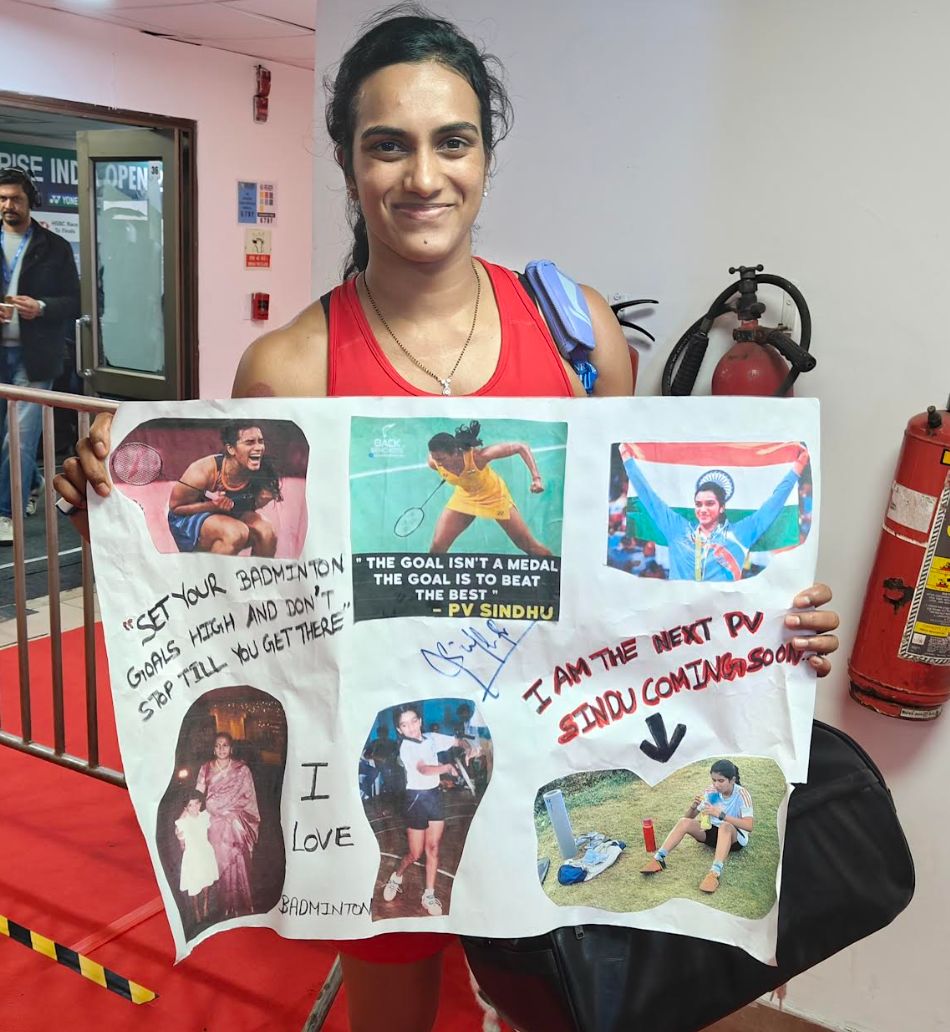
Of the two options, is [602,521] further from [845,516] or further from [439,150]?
[845,516]

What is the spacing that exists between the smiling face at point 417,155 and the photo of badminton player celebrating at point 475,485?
307mm

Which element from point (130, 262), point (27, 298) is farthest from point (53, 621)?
point (130, 262)

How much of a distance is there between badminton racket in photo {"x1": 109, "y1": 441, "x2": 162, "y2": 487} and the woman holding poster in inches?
2.7

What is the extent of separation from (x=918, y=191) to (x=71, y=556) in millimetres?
4577

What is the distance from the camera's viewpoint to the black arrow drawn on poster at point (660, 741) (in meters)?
1.01

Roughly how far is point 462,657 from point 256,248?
5.69 meters

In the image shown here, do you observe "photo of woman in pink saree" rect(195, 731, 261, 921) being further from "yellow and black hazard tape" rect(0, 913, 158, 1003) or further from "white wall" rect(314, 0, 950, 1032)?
"white wall" rect(314, 0, 950, 1032)

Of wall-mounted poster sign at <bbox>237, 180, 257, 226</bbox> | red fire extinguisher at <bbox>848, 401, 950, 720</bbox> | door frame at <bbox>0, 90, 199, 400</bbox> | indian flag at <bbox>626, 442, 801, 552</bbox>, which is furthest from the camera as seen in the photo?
wall-mounted poster sign at <bbox>237, 180, 257, 226</bbox>

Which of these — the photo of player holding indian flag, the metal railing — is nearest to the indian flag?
the photo of player holding indian flag

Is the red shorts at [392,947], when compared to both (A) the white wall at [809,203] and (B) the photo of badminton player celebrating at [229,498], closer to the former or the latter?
(B) the photo of badminton player celebrating at [229,498]

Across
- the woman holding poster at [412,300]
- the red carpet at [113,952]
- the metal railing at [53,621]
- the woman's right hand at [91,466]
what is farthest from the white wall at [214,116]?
the woman's right hand at [91,466]

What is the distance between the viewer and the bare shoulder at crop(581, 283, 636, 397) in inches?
50.8

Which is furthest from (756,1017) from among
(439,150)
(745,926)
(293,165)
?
(293,165)

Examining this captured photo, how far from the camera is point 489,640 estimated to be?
3.28 ft
